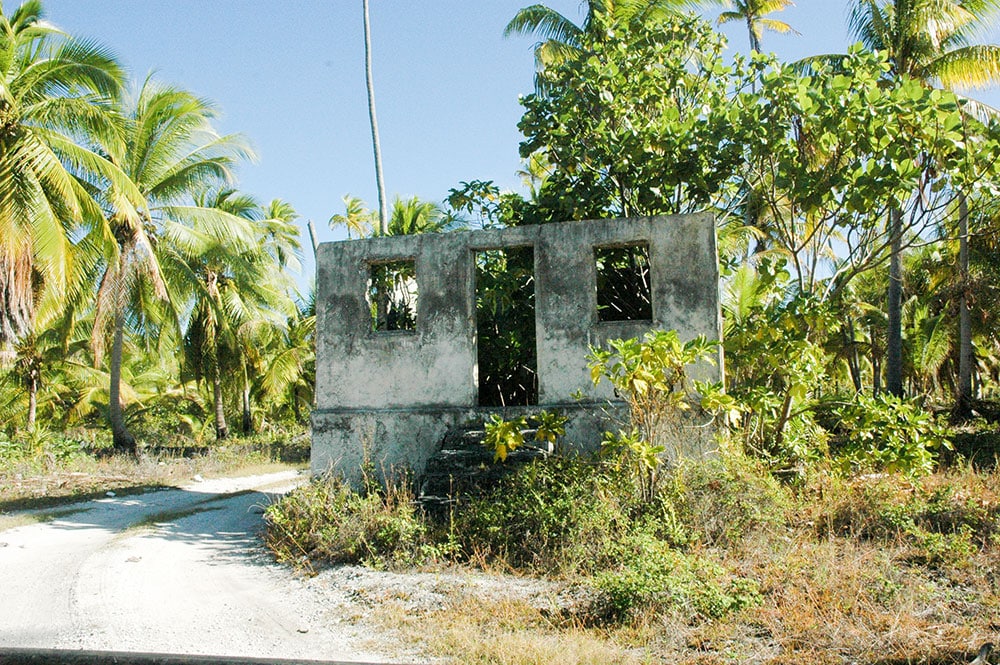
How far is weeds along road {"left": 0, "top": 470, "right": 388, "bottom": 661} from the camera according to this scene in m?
6.05

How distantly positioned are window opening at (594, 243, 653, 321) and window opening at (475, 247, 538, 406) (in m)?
1.02

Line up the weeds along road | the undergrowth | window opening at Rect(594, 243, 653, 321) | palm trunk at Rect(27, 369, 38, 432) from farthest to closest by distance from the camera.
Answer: palm trunk at Rect(27, 369, 38, 432), window opening at Rect(594, 243, 653, 321), the weeds along road, the undergrowth

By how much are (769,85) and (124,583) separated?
8830 millimetres

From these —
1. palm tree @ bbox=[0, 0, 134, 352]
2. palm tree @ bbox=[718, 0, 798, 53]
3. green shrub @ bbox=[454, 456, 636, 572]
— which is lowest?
green shrub @ bbox=[454, 456, 636, 572]

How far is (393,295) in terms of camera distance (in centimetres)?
1188

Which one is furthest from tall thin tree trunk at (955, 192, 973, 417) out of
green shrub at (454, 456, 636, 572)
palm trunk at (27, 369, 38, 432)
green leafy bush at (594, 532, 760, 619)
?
palm trunk at (27, 369, 38, 432)

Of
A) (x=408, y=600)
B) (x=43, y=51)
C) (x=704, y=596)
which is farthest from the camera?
(x=43, y=51)

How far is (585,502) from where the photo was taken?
322 inches

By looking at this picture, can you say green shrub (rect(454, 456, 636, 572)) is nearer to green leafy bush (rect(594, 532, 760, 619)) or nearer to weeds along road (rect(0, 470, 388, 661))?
green leafy bush (rect(594, 532, 760, 619))

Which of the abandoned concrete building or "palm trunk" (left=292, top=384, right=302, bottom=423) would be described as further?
"palm trunk" (left=292, top=384, right=302, bottom=423)

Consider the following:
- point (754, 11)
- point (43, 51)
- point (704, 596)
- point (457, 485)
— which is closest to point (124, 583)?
point (457, 485)

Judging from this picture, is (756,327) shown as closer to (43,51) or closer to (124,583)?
(124,583)

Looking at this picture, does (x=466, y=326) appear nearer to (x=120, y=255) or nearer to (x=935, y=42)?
(x=120, y=255)

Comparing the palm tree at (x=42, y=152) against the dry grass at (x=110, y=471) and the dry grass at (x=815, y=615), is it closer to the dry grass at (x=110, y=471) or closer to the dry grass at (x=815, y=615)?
the dry grass at (x=110, y=471)
